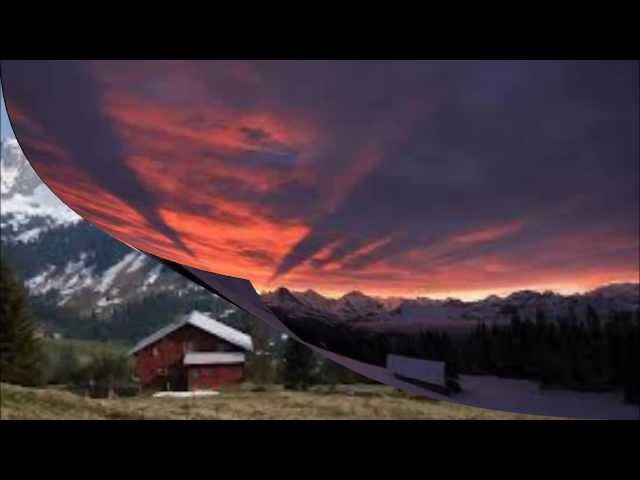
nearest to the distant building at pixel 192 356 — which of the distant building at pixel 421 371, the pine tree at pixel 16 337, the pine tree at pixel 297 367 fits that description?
the pine tree at pixel 297 367

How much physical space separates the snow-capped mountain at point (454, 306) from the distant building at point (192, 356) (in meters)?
14.9

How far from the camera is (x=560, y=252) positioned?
1485mm

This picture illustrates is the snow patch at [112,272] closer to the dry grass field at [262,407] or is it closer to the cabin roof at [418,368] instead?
the dry grass field at [262,407]

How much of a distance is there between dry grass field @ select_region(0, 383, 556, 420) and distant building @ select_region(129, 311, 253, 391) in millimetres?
3515

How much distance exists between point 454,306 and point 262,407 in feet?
27.3

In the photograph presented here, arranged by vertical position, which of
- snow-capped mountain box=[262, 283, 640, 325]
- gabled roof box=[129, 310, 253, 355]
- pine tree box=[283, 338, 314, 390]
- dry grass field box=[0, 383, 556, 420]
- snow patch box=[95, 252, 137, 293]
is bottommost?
dry grass field box=[0, 383, 556, 420]

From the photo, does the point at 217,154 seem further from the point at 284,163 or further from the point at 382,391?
the point at 382,391

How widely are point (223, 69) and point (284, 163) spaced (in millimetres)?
291

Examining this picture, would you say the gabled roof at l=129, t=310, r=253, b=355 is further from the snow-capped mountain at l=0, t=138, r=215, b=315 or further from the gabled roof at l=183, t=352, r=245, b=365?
the snow-capped mountain at l=0, t=138, r=215, b=315

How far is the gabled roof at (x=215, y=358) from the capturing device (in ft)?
52.7

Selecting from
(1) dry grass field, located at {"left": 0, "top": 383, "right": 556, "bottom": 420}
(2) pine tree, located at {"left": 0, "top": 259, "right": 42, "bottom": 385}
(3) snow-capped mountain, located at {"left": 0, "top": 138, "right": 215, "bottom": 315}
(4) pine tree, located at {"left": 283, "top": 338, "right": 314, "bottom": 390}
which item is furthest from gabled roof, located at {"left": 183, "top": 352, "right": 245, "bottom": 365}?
(3) snow-capped mountain, located at {"left": 0, "top": 138, "right": 215, "bottom": 315}

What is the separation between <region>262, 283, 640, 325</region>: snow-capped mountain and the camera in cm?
144

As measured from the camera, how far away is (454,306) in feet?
5.11
